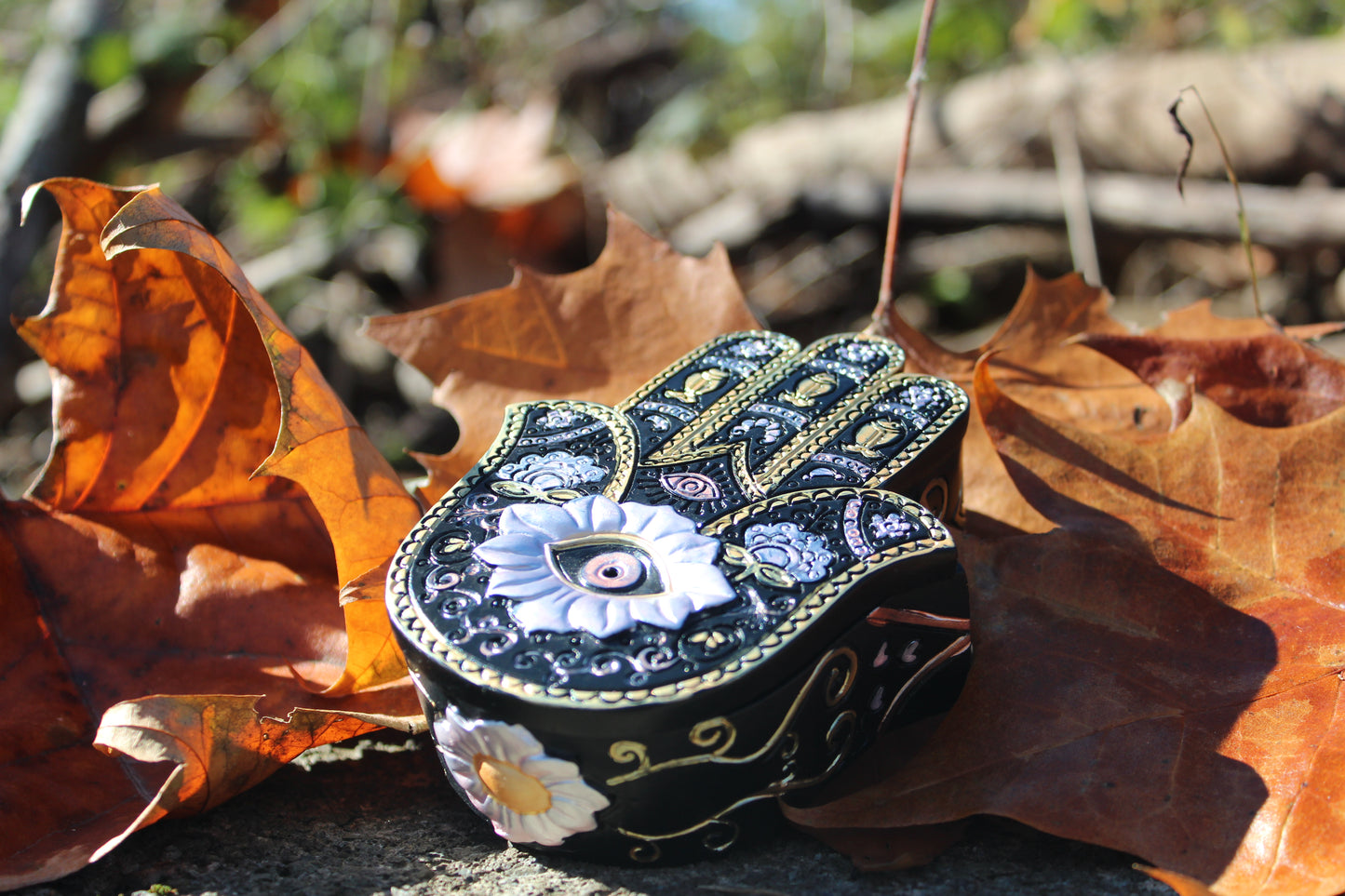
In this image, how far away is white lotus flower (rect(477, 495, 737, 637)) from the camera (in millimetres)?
780

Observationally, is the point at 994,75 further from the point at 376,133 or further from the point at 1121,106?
the point at 376,133

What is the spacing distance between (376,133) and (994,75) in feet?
4.41

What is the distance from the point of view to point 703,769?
0.76m

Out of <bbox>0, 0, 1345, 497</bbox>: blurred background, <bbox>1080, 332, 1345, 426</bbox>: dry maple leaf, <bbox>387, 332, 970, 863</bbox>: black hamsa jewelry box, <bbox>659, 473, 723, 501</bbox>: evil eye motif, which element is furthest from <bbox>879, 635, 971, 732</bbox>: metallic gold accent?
<bbox>0, 0, 1345, 497</bbox>: blurred background

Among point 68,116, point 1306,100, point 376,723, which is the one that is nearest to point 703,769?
point 376,723

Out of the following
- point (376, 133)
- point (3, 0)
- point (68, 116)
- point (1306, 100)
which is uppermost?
point (3, 0)

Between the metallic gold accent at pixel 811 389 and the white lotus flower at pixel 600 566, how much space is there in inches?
9.1

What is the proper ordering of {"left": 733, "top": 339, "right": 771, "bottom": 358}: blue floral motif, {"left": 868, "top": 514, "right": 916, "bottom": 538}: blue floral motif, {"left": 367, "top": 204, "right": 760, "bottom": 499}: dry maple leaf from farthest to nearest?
{"left": 367, "top": 204, "right": 760, "bottom": 499}: dry maple leaf < {"left": 733, "top": 339, "right": 771, "bottom": 358}: blue floral motif < {"left": 868, "top": 514, "right": 916, "bottom": 538}: blue floral motif

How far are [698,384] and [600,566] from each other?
33 centimetres

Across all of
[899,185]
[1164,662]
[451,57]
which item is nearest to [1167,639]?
[1164,662]

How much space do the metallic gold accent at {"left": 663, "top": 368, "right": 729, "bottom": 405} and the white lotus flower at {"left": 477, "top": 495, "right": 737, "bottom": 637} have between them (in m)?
0.21

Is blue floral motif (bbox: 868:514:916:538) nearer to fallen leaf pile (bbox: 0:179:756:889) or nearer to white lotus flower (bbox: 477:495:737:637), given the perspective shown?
white lotus flower (bbox: 477:495:737:637)

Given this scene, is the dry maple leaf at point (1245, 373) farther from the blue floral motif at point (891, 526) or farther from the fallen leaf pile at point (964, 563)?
the blue floral motif at point (891, 526)

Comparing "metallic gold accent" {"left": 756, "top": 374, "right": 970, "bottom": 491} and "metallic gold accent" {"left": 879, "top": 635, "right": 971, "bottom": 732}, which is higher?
"metallic gold accent" {"left": 756, "top": 374, "right": 970, "bottom": 491}
